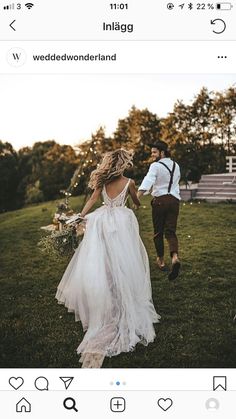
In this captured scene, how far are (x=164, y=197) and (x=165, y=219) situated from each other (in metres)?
0.30

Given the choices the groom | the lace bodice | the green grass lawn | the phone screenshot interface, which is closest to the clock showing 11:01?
the phone screenshot interface

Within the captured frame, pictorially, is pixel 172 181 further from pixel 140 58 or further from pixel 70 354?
pixel 70 354

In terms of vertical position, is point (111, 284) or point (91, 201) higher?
point (91, 201)

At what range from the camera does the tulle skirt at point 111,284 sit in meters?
3.84

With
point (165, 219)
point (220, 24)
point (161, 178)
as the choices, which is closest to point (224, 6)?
point (220, 24)

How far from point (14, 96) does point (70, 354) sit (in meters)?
2.31

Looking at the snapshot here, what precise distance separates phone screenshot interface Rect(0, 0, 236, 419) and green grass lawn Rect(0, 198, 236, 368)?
0.06 ft

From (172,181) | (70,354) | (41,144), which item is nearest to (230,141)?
(172,181)

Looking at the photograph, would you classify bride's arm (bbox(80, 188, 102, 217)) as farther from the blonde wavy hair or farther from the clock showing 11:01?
the clock showing 11:01

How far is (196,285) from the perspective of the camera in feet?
15.8

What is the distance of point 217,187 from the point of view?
19.9 ft

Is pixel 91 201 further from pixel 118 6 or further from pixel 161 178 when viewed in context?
pixel 118 6
